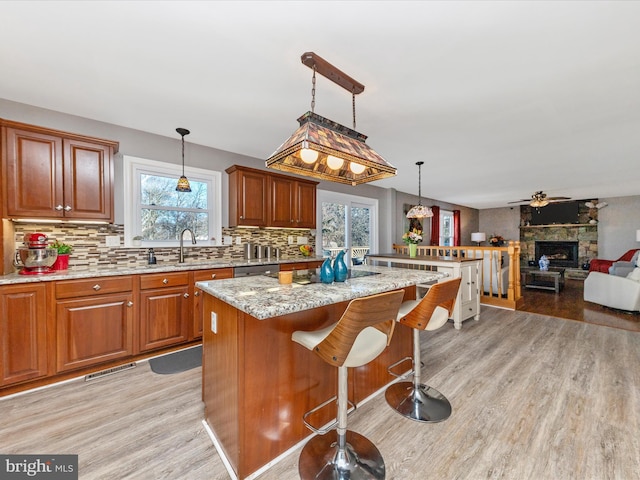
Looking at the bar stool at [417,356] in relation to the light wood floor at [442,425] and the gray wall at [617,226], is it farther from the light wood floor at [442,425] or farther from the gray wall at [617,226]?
the gray wall at [617,226]

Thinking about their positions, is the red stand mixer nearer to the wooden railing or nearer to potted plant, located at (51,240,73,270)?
potted plant, located at (51,240,73,270)

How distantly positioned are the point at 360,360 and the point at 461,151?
11.6ft

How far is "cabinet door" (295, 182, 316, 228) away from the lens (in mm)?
4160

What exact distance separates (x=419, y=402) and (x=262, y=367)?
1314 mm

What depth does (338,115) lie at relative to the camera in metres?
2.67

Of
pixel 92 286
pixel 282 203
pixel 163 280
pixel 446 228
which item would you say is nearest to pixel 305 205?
pixel 282 203

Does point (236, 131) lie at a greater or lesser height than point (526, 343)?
greater

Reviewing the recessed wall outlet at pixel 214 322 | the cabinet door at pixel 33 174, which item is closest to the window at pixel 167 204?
the cabinet door at pixel 33 174

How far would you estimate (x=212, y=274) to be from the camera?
2.97 meters

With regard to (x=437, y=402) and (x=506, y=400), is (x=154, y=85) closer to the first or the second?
(x=437, y=402)

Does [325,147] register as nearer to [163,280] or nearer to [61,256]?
[163,280]

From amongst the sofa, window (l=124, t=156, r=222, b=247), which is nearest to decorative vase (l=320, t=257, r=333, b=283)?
window (l=124, t=156, r=222, b=247)

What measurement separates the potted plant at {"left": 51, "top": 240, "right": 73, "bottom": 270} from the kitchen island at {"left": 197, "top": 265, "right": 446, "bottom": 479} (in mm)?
1777

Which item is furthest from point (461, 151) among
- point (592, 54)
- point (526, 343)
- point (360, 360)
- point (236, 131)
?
point (360, 360)
